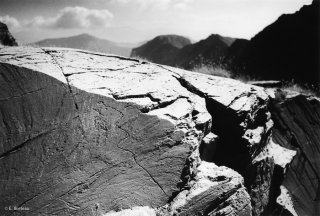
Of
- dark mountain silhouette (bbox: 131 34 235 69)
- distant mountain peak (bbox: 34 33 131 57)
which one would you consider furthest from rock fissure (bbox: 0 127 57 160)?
dark mountain silhouette (bbox: 131 34 235 69)

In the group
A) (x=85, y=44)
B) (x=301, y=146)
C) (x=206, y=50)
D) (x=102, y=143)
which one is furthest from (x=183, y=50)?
(x=102, y=143)

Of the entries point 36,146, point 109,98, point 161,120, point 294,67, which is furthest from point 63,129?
point 294,67

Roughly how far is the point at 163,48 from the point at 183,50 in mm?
3628

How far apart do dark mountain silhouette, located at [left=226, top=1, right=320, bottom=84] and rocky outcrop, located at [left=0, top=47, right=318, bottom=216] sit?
8940 millimetres

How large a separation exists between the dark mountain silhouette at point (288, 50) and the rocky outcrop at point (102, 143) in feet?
29.3

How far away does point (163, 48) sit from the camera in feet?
96.4

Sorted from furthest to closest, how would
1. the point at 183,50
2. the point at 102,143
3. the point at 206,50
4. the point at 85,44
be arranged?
the point at 85,44, the point at 183,50, the point at 206,50, the point at 102,143

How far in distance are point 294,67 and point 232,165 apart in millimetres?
9017

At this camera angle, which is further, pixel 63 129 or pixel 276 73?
pixel 276 73

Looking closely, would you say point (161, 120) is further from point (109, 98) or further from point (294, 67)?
point (294, 67)

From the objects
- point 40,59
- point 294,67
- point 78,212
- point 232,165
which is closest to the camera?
point 78,212

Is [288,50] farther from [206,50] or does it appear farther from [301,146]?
[206,50]

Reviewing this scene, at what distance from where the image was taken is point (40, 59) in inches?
129

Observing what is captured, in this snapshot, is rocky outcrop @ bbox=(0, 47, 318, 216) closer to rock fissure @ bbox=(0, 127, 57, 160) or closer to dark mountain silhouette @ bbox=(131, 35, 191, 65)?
rock fissure @ bbox=(0, 127, 57, 160)
